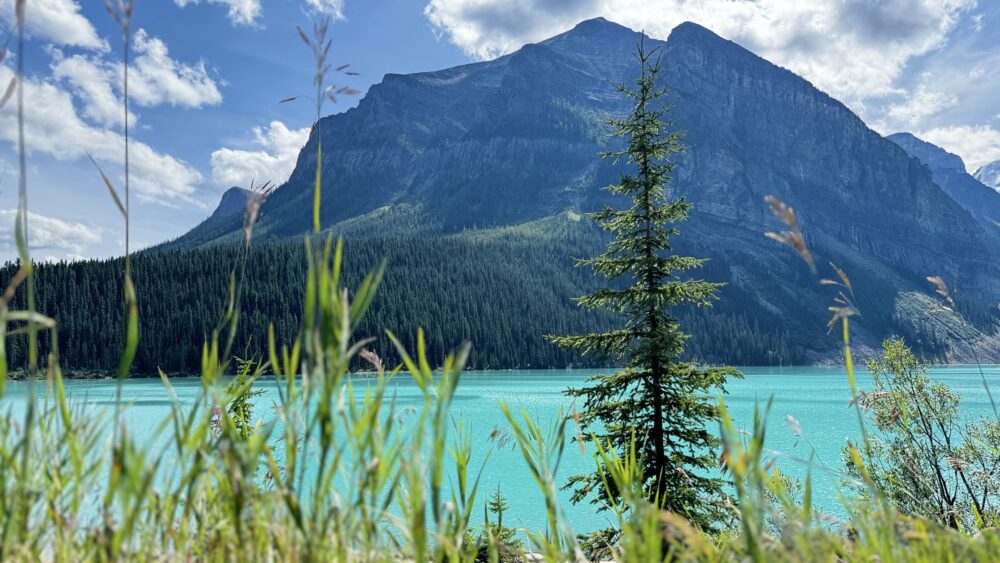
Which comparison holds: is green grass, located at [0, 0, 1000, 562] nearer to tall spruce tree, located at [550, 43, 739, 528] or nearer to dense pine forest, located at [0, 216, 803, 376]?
tall spruce tree, located at [550, 43, 739, 528]

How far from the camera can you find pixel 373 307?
5433 inches

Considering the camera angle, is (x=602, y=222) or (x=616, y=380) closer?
(x=616, y=380)

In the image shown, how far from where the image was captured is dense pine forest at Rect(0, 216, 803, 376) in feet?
391

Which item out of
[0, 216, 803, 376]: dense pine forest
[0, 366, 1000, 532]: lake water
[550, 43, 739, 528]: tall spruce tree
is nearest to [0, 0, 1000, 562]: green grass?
[0, 366, 1000, 532]: lake water

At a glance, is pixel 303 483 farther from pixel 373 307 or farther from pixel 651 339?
pixel 373 307

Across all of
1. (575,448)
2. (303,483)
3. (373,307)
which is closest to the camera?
(303,483)

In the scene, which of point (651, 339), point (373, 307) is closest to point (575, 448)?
point (651, 339)

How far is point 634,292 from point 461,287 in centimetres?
14456

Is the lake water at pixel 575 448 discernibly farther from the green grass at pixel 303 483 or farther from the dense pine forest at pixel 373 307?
the dense pine forest at pixel 373 307

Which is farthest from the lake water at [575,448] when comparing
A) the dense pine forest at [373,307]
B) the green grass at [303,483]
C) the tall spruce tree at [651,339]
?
the dense pine forest at [373,307]

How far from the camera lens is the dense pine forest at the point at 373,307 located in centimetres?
11919

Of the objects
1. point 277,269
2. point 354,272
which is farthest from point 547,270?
point 277,269

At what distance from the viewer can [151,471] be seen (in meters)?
1.13

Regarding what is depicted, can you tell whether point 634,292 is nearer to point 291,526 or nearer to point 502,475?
point 291,526
